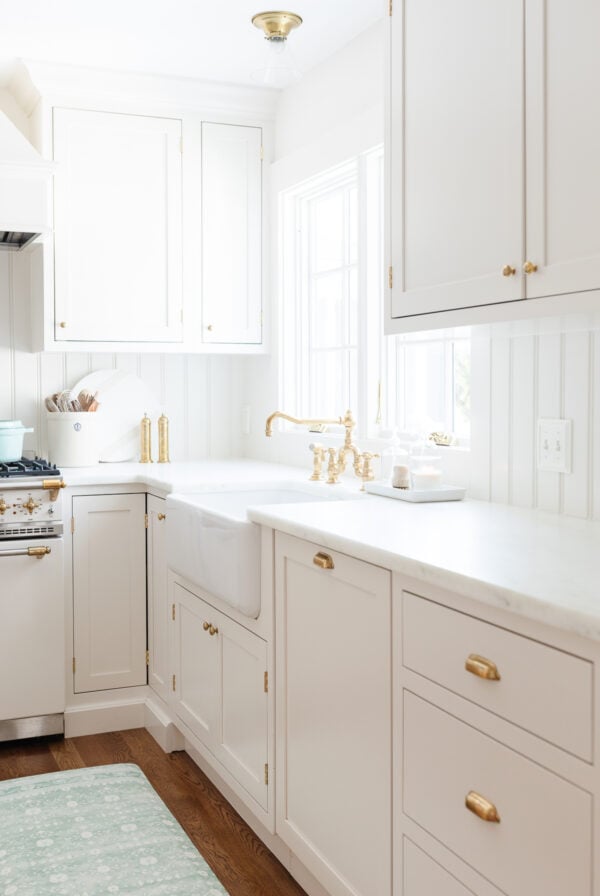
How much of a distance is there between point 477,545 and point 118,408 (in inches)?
96.6

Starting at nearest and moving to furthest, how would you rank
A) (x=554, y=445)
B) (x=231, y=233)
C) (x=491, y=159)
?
(x=491, y=159) < (x=554, y=445) < (x=231, y=233)

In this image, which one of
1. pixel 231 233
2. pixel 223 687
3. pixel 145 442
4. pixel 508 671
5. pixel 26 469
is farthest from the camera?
pixel 145 442

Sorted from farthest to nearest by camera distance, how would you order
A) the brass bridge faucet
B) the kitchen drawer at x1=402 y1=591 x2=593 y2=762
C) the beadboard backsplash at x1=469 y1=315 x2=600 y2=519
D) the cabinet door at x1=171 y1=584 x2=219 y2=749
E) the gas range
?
1. the gas range
2. the brass bridge faucet
3. the cabinet door at x1=171 y1=584 x2=219 y2=749
4. the beadboard backsplash at x1=469 y1=315 x2=600 y2=519
5. the kitchen drawer at x1=402 y1=591 x2=593 y2=762

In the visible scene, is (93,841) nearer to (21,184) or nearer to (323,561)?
(323,561)

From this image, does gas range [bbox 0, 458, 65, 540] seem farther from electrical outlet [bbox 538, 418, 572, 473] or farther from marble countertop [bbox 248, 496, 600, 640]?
electrical outlet [bbox 538, 418, 572, 473]

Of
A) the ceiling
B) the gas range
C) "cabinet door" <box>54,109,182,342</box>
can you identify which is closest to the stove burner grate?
the gas range

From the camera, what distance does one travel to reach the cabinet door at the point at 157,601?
327 centimetres

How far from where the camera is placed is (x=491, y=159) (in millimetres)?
1913

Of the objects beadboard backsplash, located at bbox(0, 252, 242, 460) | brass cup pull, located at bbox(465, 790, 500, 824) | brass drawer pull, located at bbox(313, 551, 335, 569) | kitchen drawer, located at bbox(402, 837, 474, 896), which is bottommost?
kitchen drawer, located at bbox(402, 837, 474, 896)

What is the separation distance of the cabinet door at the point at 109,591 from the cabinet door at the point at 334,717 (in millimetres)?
1267

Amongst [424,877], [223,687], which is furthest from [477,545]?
[223,687]

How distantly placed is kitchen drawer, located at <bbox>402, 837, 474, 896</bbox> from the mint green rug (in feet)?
2.27

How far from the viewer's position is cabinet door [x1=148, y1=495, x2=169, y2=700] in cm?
327

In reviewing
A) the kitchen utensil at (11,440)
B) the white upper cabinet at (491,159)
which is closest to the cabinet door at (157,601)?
the kitchen utensil at (11,440)
